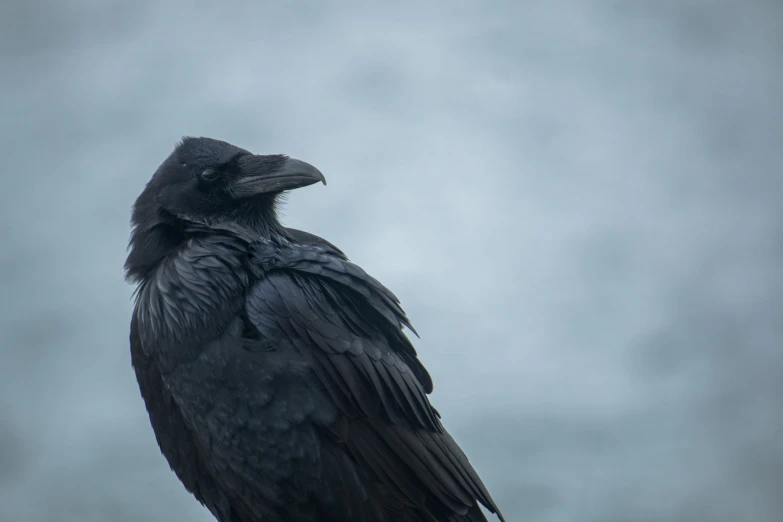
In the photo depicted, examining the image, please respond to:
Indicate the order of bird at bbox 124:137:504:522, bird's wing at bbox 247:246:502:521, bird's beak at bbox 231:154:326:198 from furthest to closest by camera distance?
1. bird's beak at bbox 231:154:326:198
2. bird's wing at bbox 247:246:502:521
3. bird at bbox 124:137:504:522

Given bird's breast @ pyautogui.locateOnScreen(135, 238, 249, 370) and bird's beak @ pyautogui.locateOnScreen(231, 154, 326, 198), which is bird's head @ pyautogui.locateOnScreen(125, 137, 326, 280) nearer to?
bird's beak @ pyautogui.locateOnScreen(231, 154, 326, 198)

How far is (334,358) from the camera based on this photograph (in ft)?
11.5

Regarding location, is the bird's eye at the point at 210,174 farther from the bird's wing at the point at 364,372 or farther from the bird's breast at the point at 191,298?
the bird's wing at the point at 364,372

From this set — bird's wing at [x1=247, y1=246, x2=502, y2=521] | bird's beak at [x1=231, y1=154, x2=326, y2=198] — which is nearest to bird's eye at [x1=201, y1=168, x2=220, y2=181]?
bird's beak at [x1=231, y1=154, x2=326, y2=198]

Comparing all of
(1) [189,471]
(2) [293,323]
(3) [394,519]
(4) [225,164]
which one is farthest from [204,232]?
(3) [394,519]

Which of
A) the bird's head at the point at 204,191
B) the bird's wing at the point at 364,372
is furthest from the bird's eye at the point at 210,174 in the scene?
the bird's wing at the point at 364,372

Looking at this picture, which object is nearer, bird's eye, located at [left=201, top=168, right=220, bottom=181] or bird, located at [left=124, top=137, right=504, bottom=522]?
bird, located at [left=124, top=137, right=504, bottom=522]

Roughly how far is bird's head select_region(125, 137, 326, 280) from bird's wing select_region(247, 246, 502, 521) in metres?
0.35

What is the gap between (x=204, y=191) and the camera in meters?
3.96

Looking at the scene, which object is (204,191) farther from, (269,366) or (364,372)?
(364,372)

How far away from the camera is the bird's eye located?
3.94 metres

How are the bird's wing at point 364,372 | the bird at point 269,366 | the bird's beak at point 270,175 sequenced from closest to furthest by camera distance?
1. the bird at point 269,366
2. the bird's wing at point 364,372
3. the bird's beak at point 270,175

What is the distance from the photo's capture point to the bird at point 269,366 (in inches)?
131

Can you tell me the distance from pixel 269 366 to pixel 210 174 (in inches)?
44.6
